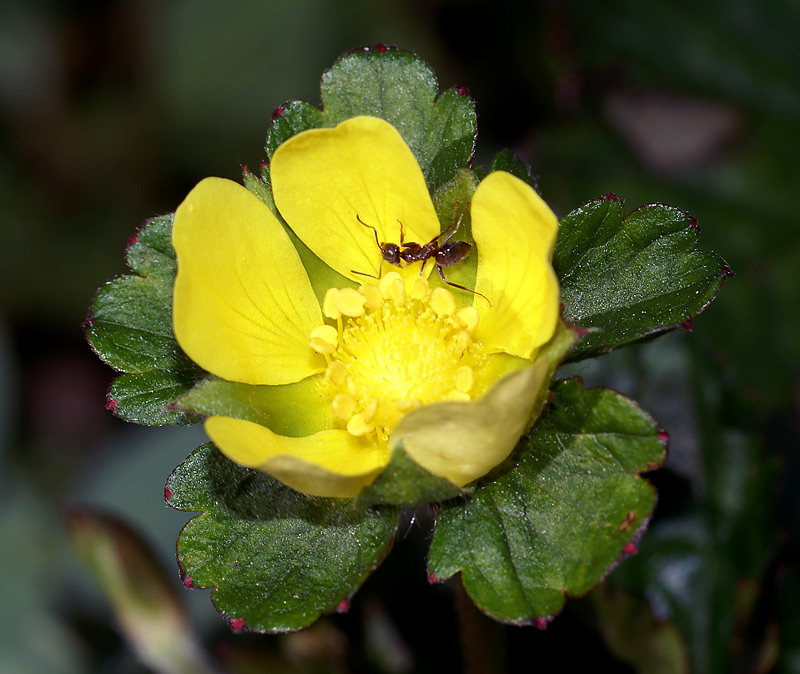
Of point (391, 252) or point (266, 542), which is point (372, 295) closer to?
point (391, 252)

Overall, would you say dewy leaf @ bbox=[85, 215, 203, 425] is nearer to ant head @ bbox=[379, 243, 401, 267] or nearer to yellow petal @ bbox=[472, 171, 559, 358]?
ant head @ bbox=[379, 243, 401, 267]

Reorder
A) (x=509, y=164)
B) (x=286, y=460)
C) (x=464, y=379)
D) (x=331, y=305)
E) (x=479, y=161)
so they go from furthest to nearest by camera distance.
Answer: (x=479, y=161)
(x=331, y=305)
(x=464, y=379)
(x=509, y=164)
(x=286, y=460)

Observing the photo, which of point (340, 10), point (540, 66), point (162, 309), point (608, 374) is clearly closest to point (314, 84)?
point (340, 10)

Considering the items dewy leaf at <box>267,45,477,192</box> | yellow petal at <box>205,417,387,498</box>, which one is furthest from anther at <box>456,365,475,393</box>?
dewy leaf at <box>267,45,477,192</box>

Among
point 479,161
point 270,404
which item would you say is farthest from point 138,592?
point 479,161

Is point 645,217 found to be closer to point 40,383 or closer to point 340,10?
point 340,10

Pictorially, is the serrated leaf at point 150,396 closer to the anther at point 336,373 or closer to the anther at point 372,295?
the anther at point 336,373
